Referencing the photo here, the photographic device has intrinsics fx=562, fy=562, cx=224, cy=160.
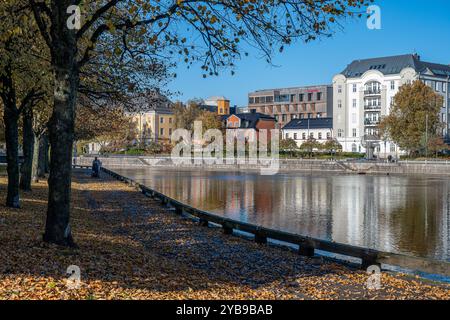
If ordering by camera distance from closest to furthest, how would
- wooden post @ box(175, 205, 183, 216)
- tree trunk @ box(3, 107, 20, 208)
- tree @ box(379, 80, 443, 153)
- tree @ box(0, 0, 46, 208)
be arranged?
tree @ box(0, 0, 46, 208), tree trunk @ box(3, 107, 20, 208), wooden post @ box(175, 205, 183, 216), tree @ box(379, 80, 443, 153)

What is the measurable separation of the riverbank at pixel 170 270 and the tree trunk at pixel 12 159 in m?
1.30

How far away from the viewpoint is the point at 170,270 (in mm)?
11781

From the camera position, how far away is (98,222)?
65.8 feet

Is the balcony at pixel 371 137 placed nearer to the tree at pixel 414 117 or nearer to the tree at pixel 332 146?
the tree at pixel 332 146

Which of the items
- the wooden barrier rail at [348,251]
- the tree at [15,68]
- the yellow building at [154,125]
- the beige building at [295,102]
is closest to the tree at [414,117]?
the yellow building at [154,125]

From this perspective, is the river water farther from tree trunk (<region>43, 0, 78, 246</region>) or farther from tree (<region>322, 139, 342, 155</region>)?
tree (<region>322, 139, 342, 155</region>)

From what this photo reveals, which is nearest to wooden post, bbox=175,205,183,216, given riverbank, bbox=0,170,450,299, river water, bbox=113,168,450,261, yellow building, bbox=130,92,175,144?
river water, bbox=113,168,450,261

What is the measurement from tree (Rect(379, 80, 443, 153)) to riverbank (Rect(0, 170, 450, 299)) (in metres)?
82.2

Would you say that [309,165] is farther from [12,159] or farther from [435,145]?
[12,159]

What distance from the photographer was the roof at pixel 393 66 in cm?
11206

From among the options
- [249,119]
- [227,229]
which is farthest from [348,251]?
[249,119]

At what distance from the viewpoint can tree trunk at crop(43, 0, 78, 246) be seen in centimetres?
1205

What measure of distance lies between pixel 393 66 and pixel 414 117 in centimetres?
2192

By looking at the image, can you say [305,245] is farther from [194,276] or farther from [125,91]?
[125,91]
